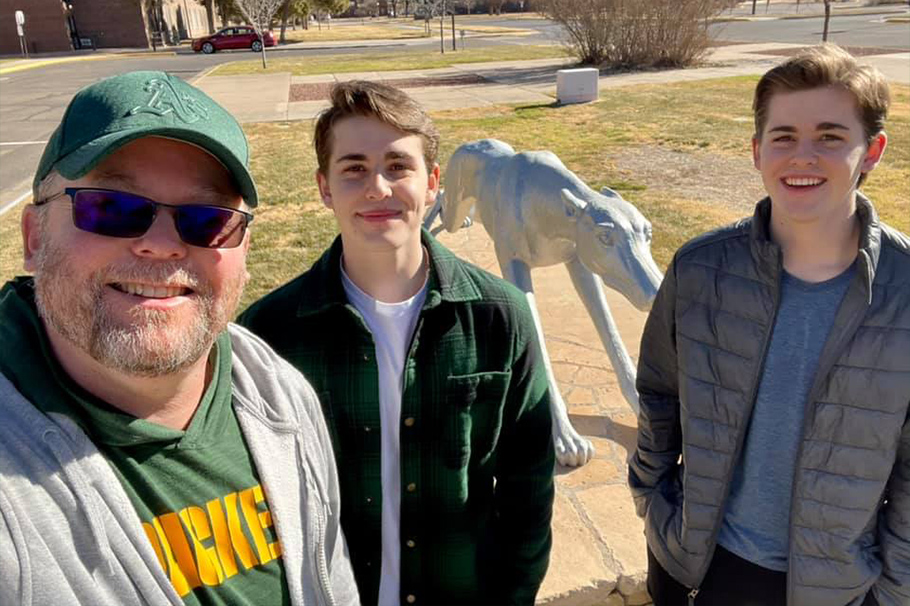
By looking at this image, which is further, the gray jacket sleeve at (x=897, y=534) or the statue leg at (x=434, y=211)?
the statue leg at (x=434, y=211)

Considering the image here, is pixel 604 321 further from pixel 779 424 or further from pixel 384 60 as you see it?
pixel 384 60

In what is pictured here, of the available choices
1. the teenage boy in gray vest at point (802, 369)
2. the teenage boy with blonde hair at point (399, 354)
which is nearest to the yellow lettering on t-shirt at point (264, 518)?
the teenage boy with blonde hair at point (399, 354)

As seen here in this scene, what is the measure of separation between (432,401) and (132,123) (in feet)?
3.14

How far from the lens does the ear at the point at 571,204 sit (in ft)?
10.5

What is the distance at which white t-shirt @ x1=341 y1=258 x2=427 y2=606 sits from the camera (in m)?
1.79

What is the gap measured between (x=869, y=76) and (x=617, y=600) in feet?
7.22

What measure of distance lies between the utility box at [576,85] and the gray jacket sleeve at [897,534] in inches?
592

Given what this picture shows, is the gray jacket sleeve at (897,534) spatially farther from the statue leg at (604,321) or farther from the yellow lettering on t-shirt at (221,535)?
the statue leg at (604,321)

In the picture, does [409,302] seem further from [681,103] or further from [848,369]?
[681,103]

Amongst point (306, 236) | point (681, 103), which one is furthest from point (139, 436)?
point (681, 103)

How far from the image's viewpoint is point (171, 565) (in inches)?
48.8

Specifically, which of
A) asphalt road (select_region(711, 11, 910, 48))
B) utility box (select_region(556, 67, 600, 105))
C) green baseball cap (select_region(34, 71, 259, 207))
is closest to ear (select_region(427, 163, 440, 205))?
green baseball cap (select_region(34, 71, 259, 207))

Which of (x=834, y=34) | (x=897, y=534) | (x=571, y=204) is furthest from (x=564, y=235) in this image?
(x=834, y=34)

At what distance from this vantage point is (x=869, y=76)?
5.44ft
